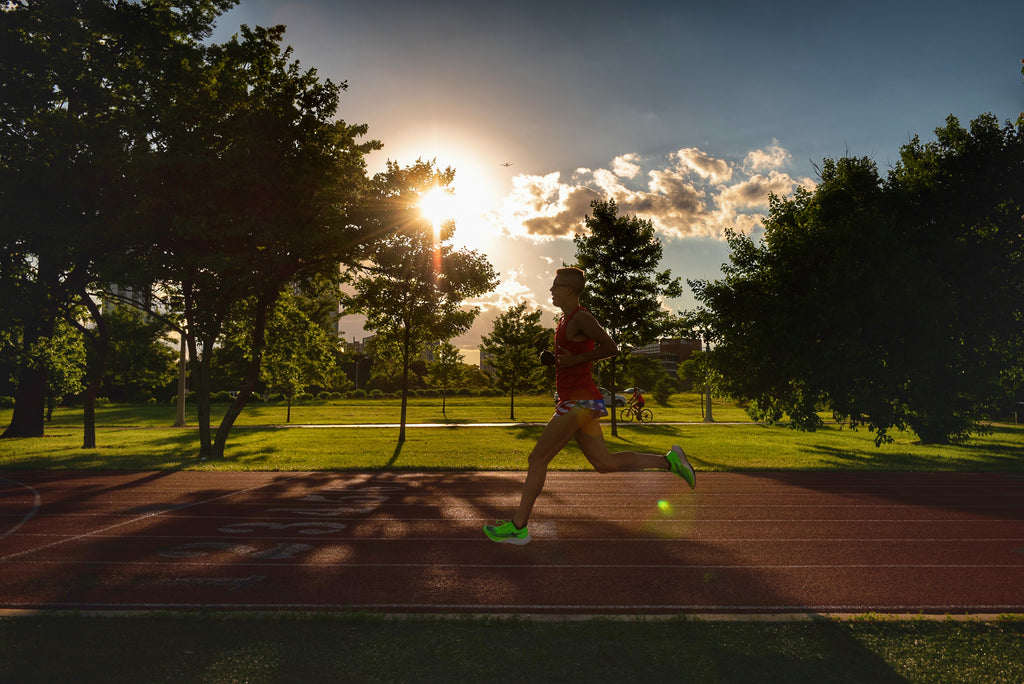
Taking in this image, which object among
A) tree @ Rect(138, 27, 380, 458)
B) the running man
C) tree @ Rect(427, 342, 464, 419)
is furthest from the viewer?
tree @ Rect(427, 342, 464, 419)

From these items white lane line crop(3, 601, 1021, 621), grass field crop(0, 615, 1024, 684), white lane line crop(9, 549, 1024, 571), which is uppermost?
grass field crop(0, 615, 1024, 684)

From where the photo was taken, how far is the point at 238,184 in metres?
14.6

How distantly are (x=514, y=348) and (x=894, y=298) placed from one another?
23.7 m

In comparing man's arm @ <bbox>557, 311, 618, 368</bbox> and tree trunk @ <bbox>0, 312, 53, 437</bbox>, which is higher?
man's arm @ <bbox>557, 311, 618, 368</bbox>

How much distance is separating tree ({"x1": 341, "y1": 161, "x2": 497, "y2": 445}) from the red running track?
31.3ft

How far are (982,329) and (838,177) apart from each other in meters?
6.53

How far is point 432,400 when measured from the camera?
61750 mm

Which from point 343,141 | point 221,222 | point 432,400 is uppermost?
point 343,141

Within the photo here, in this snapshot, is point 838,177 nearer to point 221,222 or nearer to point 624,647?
point 221,222

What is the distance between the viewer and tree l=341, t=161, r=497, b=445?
19.1m

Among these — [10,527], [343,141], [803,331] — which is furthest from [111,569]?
[803,331]

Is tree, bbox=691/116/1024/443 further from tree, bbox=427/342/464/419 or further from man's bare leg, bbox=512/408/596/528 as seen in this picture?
tree, bbox=427/342/464/419

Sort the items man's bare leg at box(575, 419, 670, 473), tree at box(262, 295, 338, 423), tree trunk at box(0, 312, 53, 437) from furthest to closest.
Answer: tree trunk at box(0, 312, 53, 437) → tree at box(262, 295, 338, 423) → man's bare leg at box(575, 419, 670, 473)

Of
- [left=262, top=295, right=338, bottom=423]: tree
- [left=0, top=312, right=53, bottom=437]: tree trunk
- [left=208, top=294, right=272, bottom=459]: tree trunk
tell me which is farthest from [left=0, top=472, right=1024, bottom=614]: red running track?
[left=0, top=312, right=53, bottom=437]: tree trunk
